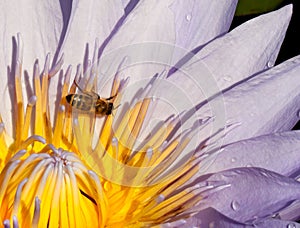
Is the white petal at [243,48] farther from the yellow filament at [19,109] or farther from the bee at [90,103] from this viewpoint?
the yellow filament at [19,109]

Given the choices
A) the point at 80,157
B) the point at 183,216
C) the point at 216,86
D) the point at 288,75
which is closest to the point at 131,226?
the point at 183,216

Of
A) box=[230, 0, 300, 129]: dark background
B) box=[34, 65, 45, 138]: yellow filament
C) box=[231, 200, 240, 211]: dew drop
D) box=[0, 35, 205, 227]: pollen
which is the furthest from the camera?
box=[230, 0, 300, 129]: dark background

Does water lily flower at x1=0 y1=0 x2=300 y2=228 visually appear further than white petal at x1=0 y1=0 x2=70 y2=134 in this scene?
No

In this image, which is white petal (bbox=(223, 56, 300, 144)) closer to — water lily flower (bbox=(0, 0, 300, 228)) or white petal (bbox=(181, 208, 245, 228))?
water lily flower (bbox=(0, 0, 300, 228))

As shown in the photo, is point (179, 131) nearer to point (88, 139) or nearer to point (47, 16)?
point (88, 139)

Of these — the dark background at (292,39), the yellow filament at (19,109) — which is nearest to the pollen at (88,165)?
the yellow filament at (19,109)

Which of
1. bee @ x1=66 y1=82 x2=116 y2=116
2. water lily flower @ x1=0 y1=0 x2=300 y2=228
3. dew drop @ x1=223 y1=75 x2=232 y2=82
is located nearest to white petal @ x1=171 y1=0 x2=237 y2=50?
water lily flower @ x1=0 y1=0 x2=300 y2=228

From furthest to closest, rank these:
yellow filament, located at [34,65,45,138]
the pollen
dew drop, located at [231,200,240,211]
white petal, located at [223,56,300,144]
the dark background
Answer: the dark background, yellow filament, located at [34,65,45,138], white petal, located at [223,56,300,144], the pollen, dew drop, located at [231,200,240,211]

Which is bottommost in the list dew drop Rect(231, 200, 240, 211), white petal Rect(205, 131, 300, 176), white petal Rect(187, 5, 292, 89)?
dew drop Rect(231, 200, 240, 211)
